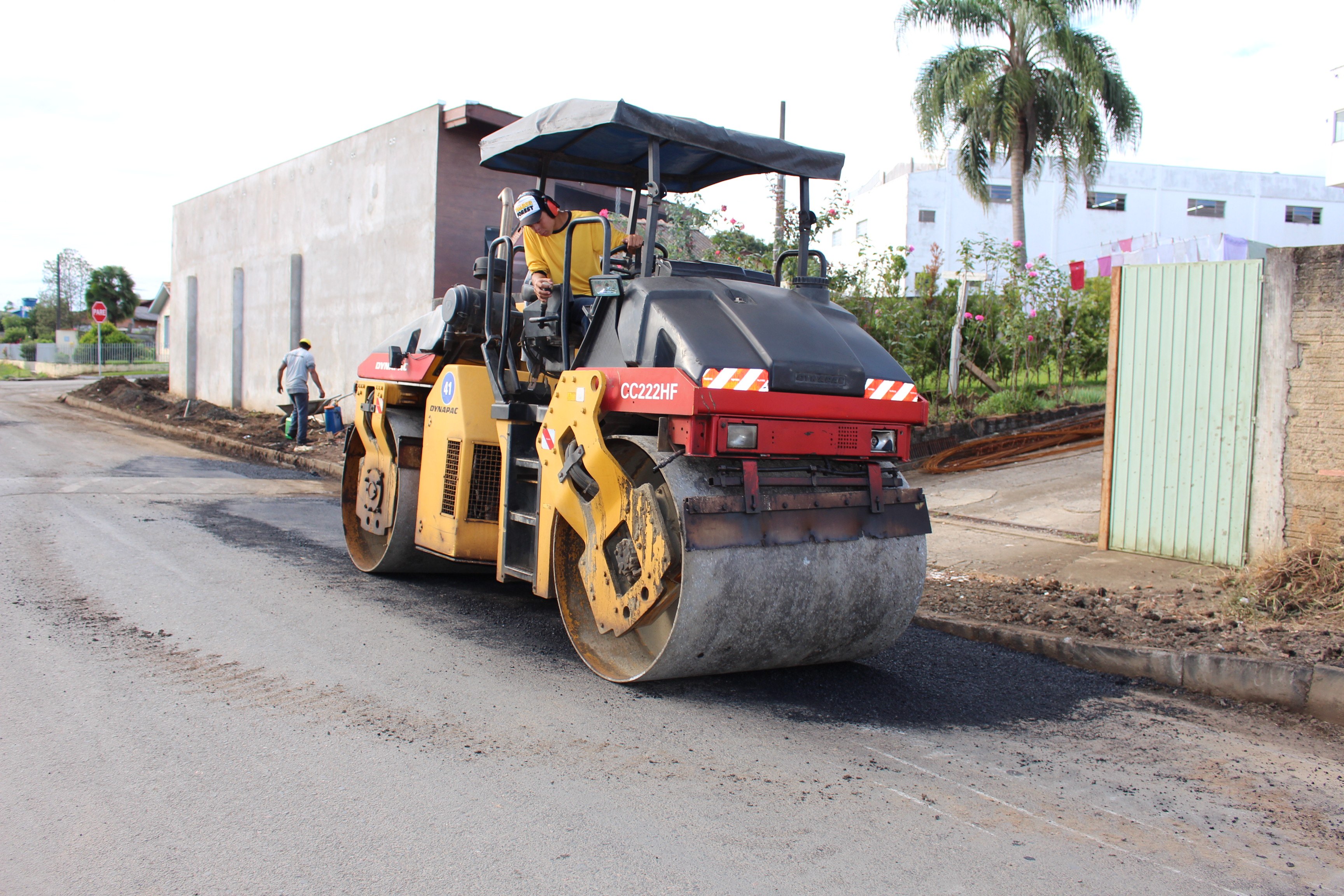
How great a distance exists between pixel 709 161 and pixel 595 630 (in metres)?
2.65

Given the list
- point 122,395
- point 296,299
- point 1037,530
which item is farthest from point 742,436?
point 122,395

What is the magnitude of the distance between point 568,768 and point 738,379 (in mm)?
1605

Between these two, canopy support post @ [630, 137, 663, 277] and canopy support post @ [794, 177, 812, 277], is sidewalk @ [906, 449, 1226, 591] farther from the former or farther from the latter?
canopy support post @ [630, 137, 663, 277]

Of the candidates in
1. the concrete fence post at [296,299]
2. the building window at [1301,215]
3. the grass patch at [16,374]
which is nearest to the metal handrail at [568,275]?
the concrete fence post at [296,299]

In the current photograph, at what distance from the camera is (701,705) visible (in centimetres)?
411

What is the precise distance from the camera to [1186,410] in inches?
267

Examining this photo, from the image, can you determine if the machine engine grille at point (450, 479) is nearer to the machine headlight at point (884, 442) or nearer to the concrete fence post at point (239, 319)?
the machine headlight at point (884, 442)

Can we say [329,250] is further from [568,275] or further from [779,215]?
[568,275]

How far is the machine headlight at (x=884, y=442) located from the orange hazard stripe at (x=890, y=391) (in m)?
0.14

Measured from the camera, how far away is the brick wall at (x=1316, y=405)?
19.4 ft

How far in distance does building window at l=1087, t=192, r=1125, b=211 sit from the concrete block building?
30.2 m

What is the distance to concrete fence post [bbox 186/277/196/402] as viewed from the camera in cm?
2184

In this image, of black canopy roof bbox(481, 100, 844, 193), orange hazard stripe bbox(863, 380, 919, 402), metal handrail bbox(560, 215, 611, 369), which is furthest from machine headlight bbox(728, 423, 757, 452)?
black canopy roof bbox(481, 100, 844, 193)

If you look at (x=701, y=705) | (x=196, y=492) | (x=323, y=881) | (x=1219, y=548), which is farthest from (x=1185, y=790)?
(x=196, y=492)
